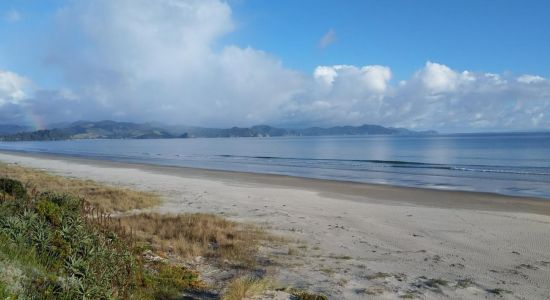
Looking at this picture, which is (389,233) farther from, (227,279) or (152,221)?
(152,221)

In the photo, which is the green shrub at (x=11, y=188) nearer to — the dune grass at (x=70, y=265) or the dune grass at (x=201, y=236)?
the dune grass at (x=201, y=236)

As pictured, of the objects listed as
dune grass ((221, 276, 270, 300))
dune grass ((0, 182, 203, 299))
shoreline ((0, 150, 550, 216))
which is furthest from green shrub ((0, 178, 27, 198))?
shoreline ((0, 150, 550, 216))

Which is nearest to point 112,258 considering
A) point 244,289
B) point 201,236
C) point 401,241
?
point 244,289

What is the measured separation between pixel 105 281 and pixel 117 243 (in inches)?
69.5

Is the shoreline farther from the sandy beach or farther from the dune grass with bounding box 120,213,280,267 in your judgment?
the dune grass with bounding box 120,213,280,267

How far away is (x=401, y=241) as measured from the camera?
464 inches

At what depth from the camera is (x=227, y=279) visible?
8047mm

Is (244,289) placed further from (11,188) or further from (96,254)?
(11,188)

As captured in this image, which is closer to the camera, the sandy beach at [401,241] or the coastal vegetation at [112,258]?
the coastal vegetation at [112,258]

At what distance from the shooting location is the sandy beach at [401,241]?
8008 millimetres

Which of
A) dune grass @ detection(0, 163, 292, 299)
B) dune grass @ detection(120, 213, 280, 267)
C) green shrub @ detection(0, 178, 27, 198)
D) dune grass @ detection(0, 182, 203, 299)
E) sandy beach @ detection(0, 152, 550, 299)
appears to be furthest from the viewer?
green shrub @ detection(0, 178, 27, 198)

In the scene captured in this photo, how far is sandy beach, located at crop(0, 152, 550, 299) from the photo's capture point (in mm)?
8008

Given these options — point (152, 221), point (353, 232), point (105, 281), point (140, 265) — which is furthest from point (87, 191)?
point (105, 281)

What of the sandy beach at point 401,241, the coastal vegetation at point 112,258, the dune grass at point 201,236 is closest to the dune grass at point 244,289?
the coastal vegetation at point 112,258
